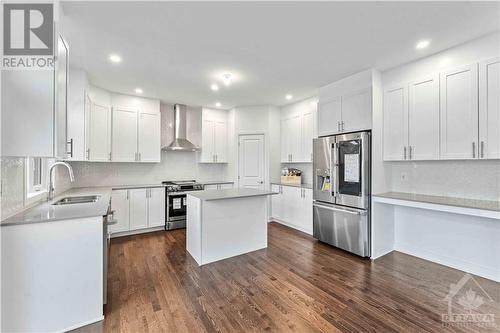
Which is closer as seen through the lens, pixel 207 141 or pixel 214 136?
pixel 207 141

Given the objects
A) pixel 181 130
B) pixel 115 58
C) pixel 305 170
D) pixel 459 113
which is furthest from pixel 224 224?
pixel 459 113

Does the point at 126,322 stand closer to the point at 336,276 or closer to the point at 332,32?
the point at 336,276

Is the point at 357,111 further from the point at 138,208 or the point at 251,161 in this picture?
the point at 138,208

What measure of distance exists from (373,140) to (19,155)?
12.6 feet

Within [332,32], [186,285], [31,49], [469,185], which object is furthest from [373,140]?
[31,49]

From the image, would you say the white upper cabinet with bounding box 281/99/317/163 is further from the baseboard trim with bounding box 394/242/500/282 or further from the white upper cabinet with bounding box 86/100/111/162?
the white upper cabinet with bounding box 86/100/111/162

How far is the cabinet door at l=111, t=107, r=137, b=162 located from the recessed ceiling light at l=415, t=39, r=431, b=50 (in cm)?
473

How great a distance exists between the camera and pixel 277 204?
5.02m

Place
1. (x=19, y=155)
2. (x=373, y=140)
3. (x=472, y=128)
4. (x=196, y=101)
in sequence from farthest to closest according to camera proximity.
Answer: (x=196, y=101)
(x=373, y=140)
(x=472, y=128)
(x=19, y=155)

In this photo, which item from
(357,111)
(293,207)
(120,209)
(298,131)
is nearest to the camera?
(357,111)

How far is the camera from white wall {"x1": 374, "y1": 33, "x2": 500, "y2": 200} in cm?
256

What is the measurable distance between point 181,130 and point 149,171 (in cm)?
119

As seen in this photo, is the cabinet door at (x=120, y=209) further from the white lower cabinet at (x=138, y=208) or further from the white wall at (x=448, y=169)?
the white wall at (x=448, y=169)

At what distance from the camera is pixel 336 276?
8.77ft
